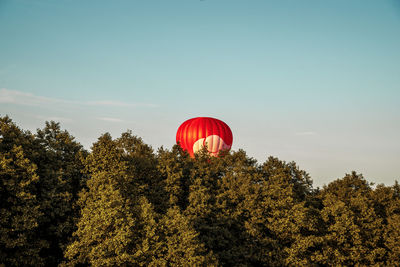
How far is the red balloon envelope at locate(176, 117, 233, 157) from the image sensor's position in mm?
59094

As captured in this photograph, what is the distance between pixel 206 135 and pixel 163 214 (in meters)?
24.9

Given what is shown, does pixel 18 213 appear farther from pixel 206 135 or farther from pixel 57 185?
pixel 206 135

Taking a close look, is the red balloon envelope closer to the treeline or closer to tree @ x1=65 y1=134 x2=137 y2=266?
the treeline

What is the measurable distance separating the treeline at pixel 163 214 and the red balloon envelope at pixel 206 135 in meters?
11.8

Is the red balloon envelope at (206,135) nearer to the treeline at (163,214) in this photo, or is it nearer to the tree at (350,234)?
the treeline at (163,214)

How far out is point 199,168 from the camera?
42531 mm

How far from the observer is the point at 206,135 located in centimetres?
5906

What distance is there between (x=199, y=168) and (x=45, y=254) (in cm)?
1826

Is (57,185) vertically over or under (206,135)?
under

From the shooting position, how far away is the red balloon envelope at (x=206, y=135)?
59094mm

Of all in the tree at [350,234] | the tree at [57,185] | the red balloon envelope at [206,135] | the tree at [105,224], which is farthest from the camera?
the red balloon envelope at [206,135]

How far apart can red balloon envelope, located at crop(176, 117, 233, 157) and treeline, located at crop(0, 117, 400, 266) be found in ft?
38.7

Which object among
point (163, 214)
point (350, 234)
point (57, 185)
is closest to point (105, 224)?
point (163, 214)

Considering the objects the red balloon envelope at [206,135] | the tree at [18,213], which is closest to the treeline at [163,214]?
the tree at [18,213]
